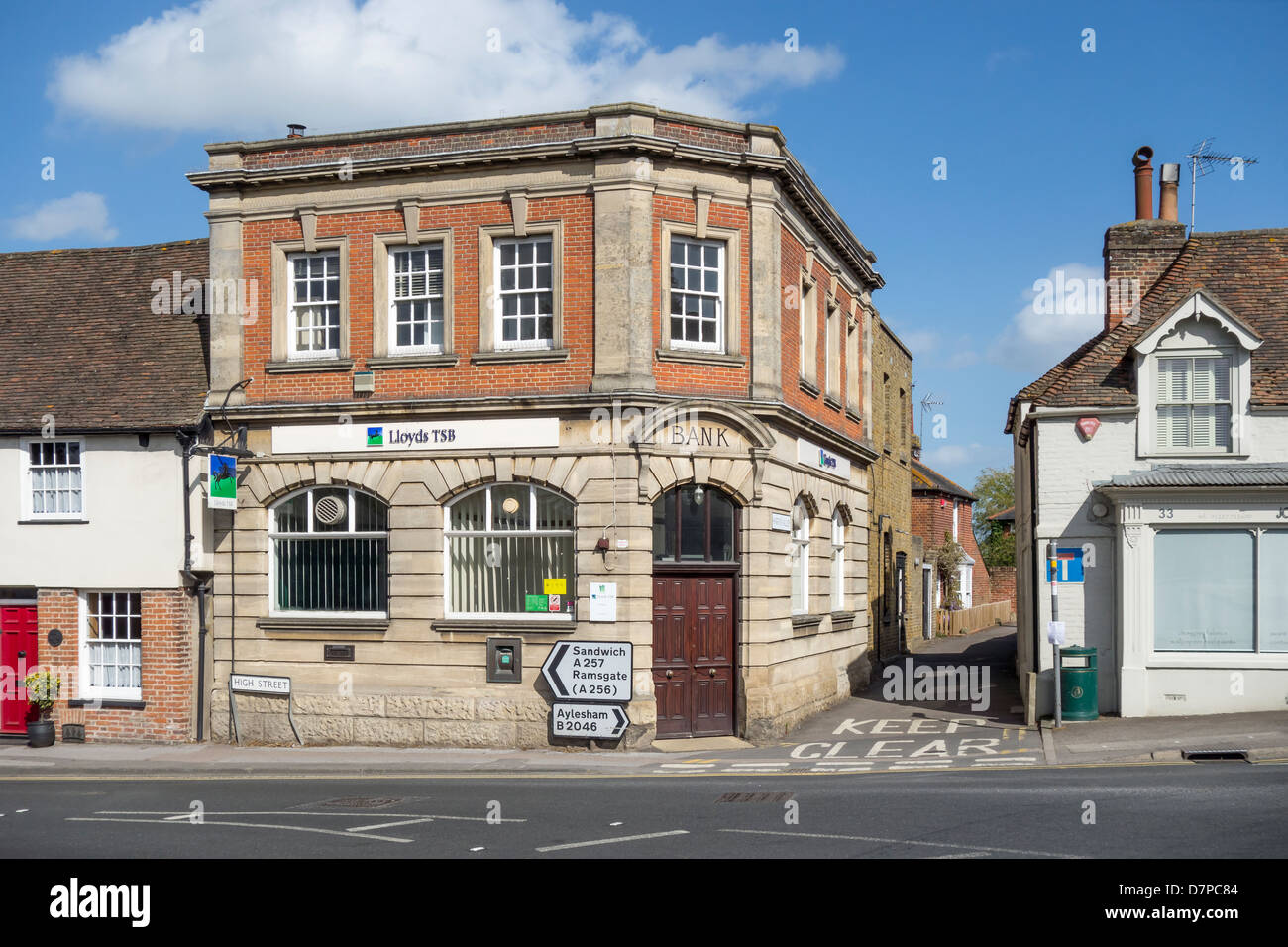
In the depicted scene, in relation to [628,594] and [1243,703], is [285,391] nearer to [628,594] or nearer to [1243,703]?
[628,594]

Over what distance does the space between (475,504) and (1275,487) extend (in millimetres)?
12129

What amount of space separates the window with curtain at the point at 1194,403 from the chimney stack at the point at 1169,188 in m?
4.71

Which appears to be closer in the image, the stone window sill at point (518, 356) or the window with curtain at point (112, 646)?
the stone window sill at point (518, 356)

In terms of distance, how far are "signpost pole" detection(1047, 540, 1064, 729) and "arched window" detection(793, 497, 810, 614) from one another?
4193 millimetres

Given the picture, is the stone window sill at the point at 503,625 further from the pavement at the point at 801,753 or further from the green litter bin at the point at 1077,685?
the green litter bin at the point at 1077,685

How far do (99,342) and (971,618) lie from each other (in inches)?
1463

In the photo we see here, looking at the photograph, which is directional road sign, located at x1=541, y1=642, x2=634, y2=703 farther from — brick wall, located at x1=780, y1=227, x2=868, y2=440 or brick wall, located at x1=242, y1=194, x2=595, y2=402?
brick wall, located at x1=780, y1=227, x2=868, y2=440

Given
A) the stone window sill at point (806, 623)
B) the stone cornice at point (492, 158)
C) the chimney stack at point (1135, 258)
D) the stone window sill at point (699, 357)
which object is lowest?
the stone window sill at point (806, 623)

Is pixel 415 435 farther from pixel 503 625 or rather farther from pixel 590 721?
pixel 590 721

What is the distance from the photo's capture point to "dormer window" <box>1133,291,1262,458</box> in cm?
2061

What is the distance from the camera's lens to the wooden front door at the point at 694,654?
19859 millimetres

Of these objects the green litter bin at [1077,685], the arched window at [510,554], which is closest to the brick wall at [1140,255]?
the green litter bin at [1077,685]

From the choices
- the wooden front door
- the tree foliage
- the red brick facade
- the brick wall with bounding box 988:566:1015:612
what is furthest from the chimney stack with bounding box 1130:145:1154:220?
the tree foliage
